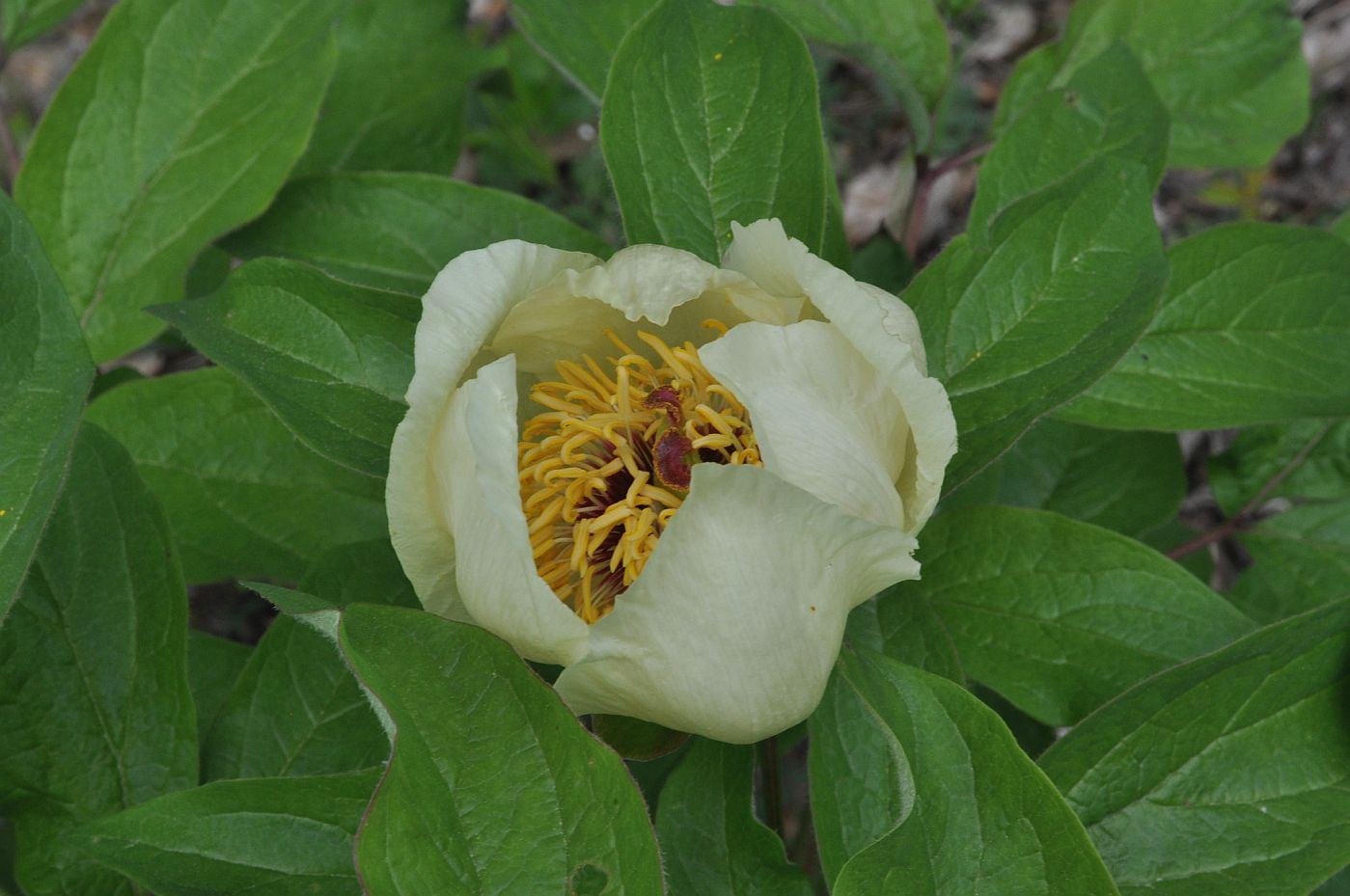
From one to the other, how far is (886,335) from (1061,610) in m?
0.62

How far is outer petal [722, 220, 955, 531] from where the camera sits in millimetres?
1180

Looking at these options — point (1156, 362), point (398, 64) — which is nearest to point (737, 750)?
point (1156, 362)

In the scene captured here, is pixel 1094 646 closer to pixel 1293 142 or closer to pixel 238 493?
pixel 238 493

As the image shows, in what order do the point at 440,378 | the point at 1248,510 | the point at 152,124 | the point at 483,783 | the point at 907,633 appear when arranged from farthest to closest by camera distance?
the point at 1248,510, the point at 152,124, the point at 907,633, the point at 440,378, the point at 483,783

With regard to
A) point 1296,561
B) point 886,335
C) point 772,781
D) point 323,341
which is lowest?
point 1296,561

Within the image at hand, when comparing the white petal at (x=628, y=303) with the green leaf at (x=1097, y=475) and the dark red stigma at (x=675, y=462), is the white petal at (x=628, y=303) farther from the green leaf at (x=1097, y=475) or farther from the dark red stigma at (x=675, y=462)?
the green leaf at (x=1097, y=475)

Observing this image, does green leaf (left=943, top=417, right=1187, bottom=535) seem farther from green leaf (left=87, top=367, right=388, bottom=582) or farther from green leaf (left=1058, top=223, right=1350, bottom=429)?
green leaf (left=87, top=367, right=388, bottom=582)

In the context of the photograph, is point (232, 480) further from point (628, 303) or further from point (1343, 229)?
point (1343, 229)

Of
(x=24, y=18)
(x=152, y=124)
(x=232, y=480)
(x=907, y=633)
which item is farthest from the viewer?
(x=24, y=18)

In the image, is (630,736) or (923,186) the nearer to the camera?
(630,736)

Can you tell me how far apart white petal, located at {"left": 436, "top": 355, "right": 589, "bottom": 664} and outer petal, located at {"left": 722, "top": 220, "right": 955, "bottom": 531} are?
0.98ft

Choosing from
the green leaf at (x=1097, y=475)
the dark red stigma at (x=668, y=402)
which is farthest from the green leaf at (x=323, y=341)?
the green leaf at (x=1097, y=475)

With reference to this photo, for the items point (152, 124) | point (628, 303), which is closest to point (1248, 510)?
point (628, 303)

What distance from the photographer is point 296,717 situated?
63.7 inches
